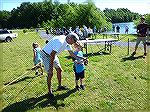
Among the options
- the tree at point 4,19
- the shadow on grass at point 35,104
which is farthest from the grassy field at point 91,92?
the tree at point 4,19

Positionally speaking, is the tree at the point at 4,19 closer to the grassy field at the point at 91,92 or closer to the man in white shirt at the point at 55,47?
the grassy field at the point at 91,92

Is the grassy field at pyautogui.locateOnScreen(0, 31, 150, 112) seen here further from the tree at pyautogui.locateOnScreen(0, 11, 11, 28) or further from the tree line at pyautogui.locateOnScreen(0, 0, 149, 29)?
the tree at pyautogui.locateOnScreen(0, 11, 11, 28)

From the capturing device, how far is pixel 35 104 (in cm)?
637

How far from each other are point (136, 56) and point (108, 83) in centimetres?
498

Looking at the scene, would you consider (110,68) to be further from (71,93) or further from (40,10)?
(40,10)

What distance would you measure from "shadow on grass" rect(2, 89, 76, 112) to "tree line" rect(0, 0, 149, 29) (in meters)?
32.5

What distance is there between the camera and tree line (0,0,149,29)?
3959 centimetres

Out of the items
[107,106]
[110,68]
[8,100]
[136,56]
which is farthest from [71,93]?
[136,56]

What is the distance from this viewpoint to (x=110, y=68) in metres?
9.99

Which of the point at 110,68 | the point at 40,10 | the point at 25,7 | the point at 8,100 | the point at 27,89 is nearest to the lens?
the point at 8,100

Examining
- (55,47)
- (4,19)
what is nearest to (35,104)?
(55,47)

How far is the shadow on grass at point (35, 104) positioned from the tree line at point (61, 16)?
32.5 meters

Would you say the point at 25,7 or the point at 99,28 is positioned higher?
the point at 25,7

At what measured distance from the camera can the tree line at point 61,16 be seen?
1559 inches
